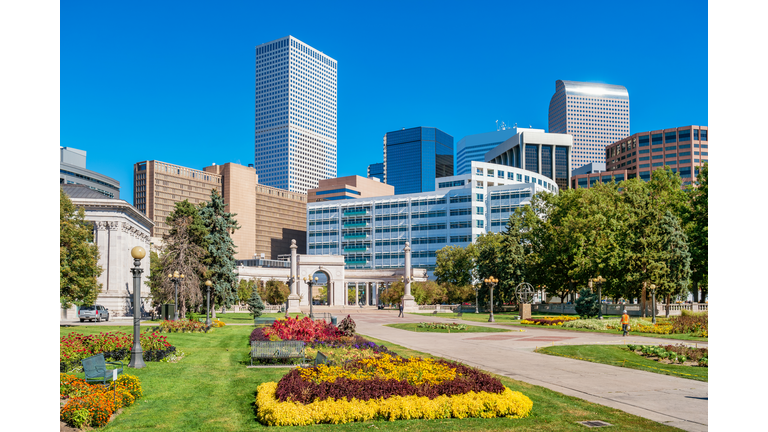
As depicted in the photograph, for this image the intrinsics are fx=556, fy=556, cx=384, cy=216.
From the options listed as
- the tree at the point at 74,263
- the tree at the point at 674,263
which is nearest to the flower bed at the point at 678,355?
the tree at the point at 674,263

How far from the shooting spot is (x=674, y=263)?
46.5 m

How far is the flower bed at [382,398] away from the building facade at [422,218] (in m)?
108

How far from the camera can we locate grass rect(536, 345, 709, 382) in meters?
18.1

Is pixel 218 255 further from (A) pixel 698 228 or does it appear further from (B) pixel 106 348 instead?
(A) pixel 698 228

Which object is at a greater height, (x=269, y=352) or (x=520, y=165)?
(x=520, y=165)

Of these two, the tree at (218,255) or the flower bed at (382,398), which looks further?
the tree at (218,255)

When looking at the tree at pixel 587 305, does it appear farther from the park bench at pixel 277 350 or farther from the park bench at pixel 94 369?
the park bench at pixel 94 369

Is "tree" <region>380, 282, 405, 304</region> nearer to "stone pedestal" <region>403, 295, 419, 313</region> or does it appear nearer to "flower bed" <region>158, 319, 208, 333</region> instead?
"stone pedestal" <region>403, 295, 419, 313</region>

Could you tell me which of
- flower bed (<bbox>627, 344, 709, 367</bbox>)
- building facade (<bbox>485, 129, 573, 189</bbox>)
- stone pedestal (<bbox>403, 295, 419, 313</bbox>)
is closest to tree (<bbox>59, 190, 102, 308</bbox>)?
flower bed (<bbox>627, 344, 709, 367</bbox>)

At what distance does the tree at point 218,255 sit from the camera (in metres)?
55.3
